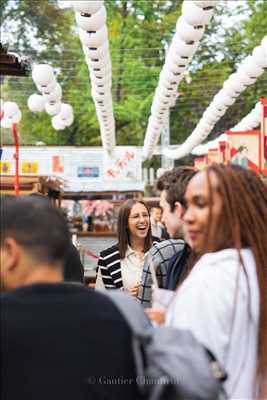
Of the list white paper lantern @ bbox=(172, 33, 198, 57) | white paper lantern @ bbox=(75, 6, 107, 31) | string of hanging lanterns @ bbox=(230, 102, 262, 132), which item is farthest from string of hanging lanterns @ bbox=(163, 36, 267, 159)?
white paper lantern @ bbox=(75, 6, 107, 31)

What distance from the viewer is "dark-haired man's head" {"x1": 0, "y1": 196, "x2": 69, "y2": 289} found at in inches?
121

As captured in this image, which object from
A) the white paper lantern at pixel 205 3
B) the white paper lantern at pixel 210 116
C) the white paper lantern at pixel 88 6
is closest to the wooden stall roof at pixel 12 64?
the white paper lantern at pixel 88 6

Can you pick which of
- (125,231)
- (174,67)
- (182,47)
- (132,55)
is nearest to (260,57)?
(174,67)

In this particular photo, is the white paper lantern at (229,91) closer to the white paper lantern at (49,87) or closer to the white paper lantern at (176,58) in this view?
the white paper lantern at (176,58)

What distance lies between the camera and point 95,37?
1131 cm

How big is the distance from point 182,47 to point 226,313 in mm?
9041

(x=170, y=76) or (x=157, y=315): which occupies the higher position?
(x=170, y=76)

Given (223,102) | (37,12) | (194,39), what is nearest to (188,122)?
(37,12)

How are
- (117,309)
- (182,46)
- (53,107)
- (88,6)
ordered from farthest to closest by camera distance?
(53,107) → (182,46) → (88,6) → (117,309)

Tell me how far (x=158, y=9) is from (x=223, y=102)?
2564 centimetres

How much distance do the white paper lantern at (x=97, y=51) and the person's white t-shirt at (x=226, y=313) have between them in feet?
28.9

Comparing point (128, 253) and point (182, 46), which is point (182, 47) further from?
point (128, 253)

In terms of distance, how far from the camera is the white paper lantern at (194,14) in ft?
32.2

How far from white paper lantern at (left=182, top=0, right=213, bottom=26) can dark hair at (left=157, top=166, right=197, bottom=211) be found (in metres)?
4.68
